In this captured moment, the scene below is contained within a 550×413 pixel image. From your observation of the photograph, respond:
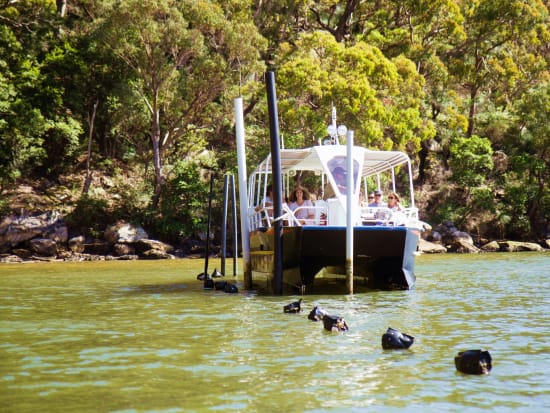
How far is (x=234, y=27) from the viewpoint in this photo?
1518 inches

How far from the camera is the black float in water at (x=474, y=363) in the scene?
6957 millimetres

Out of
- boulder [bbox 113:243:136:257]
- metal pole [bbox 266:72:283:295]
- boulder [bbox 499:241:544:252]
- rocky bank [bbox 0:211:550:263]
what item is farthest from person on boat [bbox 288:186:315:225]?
boulder [bbox 499:241:544:252]

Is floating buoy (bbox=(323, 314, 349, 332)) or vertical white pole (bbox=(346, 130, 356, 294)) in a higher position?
vertical white pole (bbox=(346, 130, 356, 294))

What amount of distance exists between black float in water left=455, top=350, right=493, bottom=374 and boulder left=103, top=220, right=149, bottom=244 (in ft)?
107

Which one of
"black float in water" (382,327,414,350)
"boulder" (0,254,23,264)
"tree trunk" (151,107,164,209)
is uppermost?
"tree trunk" (151,107,164,209)

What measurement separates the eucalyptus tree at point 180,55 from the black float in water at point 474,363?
104 feet

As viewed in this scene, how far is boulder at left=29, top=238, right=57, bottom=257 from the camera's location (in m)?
36.8

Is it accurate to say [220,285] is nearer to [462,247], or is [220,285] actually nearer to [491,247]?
[462,247]

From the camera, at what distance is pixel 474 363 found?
6965mm

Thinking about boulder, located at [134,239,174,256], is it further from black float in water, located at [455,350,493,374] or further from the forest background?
black float in water, located at [455,350,493,374]

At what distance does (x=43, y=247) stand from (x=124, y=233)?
4.31 m

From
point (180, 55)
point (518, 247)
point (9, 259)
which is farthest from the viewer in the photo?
point (518, 247)

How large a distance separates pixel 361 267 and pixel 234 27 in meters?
24.5

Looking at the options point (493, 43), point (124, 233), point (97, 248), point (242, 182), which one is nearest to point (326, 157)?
point (242, 182)
